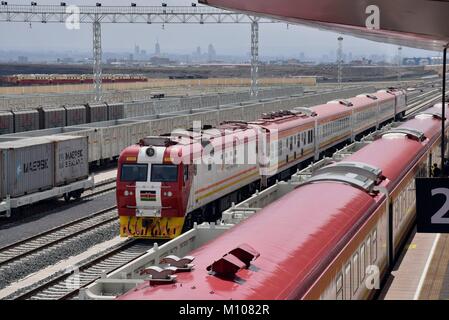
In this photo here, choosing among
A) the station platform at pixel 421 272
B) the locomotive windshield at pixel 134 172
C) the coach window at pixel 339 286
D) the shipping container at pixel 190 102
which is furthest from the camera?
the shipping container at pixel 190 102

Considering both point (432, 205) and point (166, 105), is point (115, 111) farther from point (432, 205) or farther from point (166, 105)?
point (432, 205)

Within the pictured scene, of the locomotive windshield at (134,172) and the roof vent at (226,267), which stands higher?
the roof vent at (226,267)

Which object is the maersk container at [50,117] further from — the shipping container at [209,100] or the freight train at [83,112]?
the shipping container at [209,100]

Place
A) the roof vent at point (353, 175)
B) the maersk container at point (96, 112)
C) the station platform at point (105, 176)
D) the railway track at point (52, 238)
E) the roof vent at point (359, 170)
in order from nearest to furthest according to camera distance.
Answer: the roof vent at point (353, 175) → the roof vent at point (359, 170) → the railway track at point (52, 238) → the station platform at point (105, 176) → the maersk container at point (96, 112)

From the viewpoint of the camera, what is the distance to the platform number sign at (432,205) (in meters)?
11.6

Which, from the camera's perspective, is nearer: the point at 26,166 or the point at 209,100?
the point at 26,166

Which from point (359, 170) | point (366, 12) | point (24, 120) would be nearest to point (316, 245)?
point (366, 12)

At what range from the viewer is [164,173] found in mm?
23234

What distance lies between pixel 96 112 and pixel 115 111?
2770 millimetres

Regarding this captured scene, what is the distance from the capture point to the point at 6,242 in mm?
25047

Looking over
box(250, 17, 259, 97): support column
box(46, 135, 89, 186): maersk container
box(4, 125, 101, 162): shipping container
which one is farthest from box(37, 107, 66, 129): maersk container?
box(250, 17, 259, 97): support column

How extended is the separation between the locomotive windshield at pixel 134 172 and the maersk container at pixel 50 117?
24.1m

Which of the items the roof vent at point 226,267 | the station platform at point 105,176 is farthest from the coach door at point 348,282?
the station platform at point 105,176

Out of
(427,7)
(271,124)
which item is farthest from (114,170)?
(427,7)
